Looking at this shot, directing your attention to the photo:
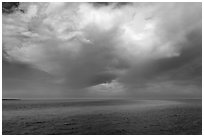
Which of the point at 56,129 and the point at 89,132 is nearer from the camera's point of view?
the point at 89,132

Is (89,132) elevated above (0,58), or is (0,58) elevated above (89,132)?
(0,58)

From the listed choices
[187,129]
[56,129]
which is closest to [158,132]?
[187,129]

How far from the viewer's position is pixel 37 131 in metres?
34.4

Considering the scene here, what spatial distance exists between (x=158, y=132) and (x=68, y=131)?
62.0ft

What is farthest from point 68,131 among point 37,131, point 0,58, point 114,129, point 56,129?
point 0,58

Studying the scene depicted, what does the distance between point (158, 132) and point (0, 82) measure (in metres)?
30.4

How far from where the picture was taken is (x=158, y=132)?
112ft

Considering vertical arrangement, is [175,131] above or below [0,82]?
below

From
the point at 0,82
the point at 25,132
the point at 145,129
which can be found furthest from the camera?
the point at 145,129

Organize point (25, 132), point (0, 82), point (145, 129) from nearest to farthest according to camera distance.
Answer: point (0, 82), point (25, 132), point (145, 129)

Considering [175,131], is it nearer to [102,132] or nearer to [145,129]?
[145,129]

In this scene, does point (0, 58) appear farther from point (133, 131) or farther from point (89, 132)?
point (133, 131)

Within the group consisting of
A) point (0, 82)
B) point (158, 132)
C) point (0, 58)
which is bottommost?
point (158, 132)

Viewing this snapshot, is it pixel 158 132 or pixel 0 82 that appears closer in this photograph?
pixel 0 82
